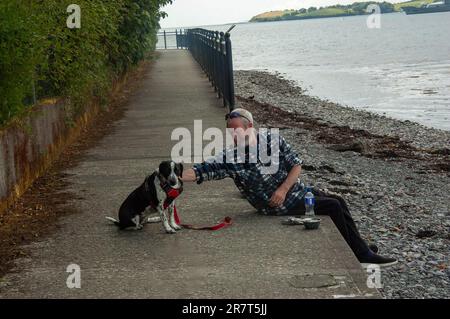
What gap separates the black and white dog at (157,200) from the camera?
22.2 ft

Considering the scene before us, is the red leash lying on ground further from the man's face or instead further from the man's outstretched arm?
the man's face

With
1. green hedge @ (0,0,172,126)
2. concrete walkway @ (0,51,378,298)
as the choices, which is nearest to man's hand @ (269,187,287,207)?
concrete walkway @ (0,51,378,298)

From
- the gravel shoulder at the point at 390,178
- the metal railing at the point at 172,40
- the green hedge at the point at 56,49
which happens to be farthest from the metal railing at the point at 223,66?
the metal railing at the point at 172,40

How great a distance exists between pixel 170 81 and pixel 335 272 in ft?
56.8

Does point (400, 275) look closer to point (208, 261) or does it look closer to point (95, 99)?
point (208, 261)

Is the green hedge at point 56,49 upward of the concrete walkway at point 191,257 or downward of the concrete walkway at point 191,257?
upward

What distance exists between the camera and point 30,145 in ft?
29.8

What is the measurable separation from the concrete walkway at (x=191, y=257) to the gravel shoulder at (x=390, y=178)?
3.49 feet

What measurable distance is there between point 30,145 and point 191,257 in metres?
3.44

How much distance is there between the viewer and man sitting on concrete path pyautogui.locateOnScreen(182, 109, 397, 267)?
693cm

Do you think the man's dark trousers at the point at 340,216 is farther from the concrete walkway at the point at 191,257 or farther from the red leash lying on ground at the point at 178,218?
the red leash lying on ground at the point at 178,218

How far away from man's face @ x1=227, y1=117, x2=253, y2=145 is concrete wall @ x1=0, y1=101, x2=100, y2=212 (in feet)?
7.73

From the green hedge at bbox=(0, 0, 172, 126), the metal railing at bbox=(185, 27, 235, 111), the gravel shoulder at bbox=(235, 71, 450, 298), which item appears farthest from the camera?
→ the metal railing at bbox=(185, 27, 235, 111)
